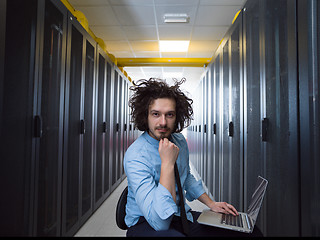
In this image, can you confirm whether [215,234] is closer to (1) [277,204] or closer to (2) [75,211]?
(1) [277,204]

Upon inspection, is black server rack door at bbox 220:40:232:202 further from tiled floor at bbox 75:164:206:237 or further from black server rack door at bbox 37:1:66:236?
black server rack door at bbox 37:1:66:236

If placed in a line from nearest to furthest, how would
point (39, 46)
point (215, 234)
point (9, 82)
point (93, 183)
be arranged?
point (215, 234) < point (9, 82) < point (39, 46) < point (93, 183)

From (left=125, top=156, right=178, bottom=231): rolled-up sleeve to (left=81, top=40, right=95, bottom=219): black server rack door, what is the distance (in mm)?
1708

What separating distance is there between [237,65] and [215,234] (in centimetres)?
156

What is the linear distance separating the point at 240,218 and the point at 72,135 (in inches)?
68.0

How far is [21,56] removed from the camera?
146 cm

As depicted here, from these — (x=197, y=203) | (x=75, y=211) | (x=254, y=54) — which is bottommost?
(x=197, y=203)

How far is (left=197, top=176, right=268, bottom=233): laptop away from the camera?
995mm

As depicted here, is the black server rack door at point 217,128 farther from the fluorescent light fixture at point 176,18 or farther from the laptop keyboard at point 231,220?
the laptop keyboard at point 231,220

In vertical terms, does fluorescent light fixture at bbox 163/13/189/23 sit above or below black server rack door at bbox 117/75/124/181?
above

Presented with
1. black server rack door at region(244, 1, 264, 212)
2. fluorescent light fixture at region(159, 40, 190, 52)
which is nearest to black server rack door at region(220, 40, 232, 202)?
black server rack door at region(244, 1, 264, 212)

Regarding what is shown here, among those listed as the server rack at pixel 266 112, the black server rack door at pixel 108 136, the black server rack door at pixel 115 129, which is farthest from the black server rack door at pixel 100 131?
the server rack at pixel 266 112

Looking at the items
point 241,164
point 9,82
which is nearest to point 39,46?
point 9,82

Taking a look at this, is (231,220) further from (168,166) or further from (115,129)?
(115,129)
